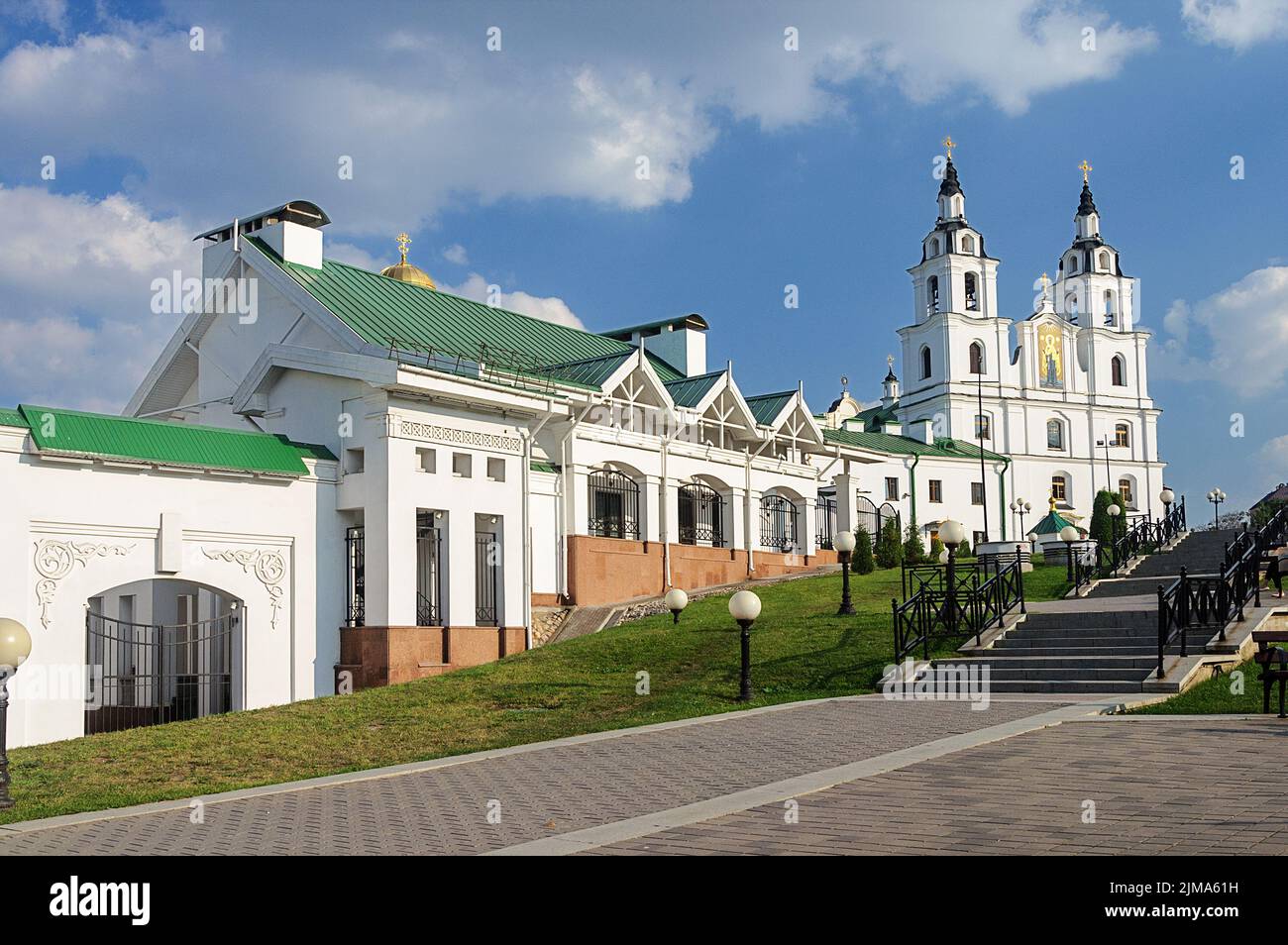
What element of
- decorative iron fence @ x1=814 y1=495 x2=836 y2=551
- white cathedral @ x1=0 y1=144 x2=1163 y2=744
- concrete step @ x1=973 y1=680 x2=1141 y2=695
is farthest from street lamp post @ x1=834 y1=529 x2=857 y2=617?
decorative iron fence @ x1=814 y1=495 x2=836 y2=551

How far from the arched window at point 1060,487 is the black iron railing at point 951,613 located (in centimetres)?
6392

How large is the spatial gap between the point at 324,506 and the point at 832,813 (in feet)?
61.8

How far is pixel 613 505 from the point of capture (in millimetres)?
32594

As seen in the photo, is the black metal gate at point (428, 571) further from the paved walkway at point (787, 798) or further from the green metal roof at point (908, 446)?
the green metal roof at point (908, 446)

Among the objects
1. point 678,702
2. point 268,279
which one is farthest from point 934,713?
point 268,279

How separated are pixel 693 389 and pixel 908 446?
114 feet

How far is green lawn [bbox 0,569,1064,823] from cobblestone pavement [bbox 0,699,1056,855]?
1.86m

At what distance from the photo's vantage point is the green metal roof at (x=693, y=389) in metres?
35.4

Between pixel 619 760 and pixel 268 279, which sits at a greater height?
pixel 268 279

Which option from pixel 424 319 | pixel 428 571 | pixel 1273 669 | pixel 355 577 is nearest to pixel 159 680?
pixel 355 577

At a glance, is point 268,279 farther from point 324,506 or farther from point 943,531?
point 943,531

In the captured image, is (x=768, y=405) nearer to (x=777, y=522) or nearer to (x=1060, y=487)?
(x=777, y=522)

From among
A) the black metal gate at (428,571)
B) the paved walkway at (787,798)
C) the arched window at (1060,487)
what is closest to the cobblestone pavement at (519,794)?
the paved walkway at (787,798)

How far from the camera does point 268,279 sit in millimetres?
29672
